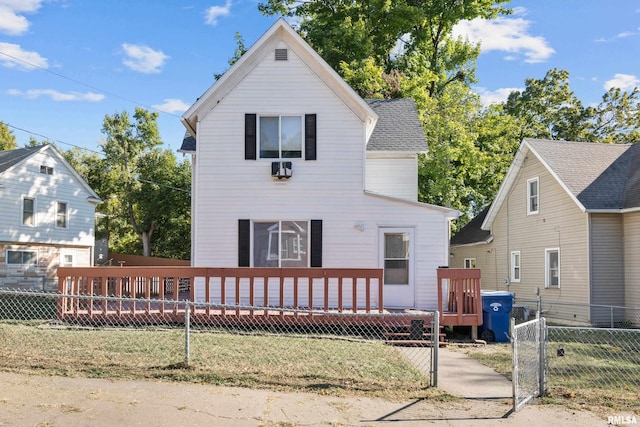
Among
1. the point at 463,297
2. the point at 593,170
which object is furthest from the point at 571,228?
the point at 463,297

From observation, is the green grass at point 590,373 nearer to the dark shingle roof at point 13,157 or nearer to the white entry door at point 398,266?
the white entry door at point 398,266

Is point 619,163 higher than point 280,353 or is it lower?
higher

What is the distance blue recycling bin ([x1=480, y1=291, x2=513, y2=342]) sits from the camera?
11.8m

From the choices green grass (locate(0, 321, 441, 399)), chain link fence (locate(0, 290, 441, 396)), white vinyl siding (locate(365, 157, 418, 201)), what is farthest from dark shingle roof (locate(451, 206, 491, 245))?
green grass (locate(0, 321, 441, 399))

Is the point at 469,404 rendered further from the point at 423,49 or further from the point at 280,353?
the point at 423,49

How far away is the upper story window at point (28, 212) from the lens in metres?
24.8

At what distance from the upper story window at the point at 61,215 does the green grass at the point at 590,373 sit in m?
22.1

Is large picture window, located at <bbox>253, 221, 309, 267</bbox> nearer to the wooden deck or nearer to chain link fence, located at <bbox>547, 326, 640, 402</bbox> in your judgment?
the wooden deck

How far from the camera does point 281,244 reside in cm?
1346

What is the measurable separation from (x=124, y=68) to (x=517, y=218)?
20.0m

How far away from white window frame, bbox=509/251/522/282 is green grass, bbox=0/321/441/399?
13215 mm

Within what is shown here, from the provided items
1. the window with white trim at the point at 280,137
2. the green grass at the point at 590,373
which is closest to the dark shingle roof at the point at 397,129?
the window with white trim at the point at 280,137

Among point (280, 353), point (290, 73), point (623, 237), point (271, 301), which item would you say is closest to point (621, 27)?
point (623, 237)

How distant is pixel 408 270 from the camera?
43.6ft
